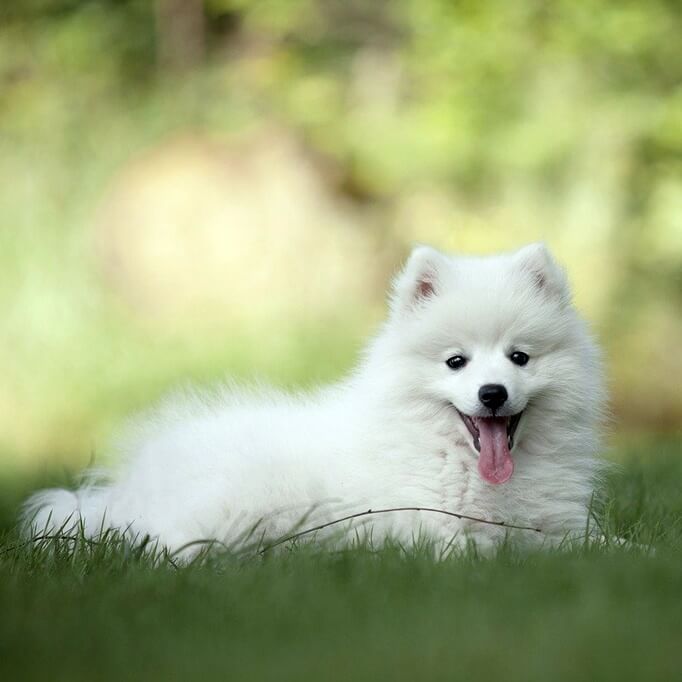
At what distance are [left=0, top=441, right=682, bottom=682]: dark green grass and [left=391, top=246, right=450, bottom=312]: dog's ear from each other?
101 cm

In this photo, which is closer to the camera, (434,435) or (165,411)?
(434,435)

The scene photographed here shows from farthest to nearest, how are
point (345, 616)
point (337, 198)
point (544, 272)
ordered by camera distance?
point (337, 198)
point (544, 272)
point (345, 616)

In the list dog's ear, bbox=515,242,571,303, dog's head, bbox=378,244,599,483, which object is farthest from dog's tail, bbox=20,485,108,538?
dog's ear, bbox=515,242,571,303

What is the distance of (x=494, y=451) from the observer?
3.96 metres

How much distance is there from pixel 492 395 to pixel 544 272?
1.89 ft

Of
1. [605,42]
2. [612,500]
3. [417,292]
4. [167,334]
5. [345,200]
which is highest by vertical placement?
[605,42]

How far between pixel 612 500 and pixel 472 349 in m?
1.08

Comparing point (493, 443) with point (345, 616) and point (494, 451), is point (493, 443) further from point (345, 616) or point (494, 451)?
point (345, 616)

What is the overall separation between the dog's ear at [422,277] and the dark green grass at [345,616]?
101cm

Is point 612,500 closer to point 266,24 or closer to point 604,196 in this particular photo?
point 604,196

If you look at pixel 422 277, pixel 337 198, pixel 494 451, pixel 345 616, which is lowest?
pixel 345 616

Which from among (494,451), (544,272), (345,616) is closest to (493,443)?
(494,451)

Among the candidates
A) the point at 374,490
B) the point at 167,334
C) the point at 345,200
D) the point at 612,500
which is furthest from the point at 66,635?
the point at 345,200

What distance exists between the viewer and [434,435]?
4.04m
